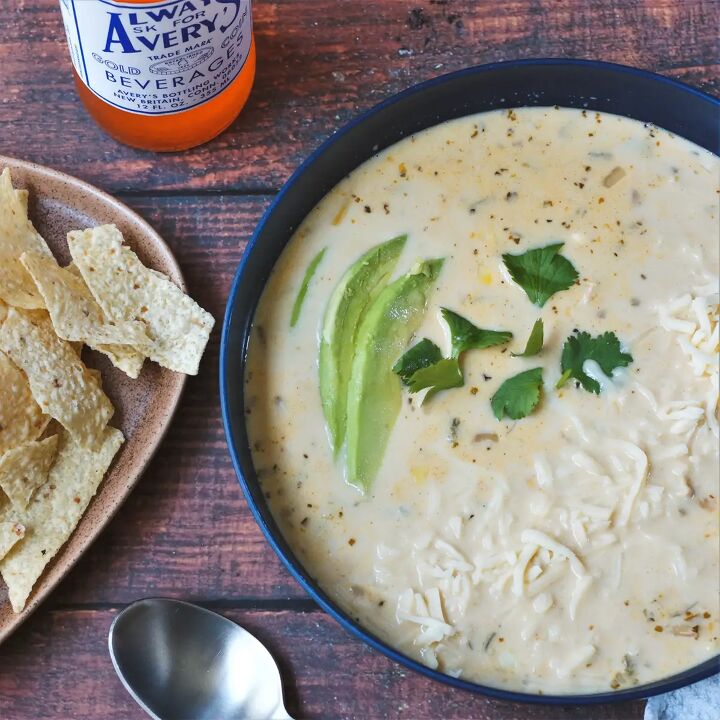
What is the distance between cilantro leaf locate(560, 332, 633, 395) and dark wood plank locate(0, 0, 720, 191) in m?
0.64

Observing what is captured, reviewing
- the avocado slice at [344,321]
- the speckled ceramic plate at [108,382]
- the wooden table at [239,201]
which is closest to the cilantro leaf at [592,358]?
the avocado slice at [344,321]

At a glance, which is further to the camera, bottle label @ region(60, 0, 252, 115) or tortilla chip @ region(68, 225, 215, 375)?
tortilla chip @ region(68, 225, 215, 375)

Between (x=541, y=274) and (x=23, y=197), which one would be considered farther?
(x=23, y=197)

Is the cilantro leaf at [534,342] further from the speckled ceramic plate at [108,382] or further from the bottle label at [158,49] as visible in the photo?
the bottle label at [158,49]

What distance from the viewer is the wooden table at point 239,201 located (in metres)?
1.93

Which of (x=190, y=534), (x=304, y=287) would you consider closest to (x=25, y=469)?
(x=190, y=534)

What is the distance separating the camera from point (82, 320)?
1.88 meters

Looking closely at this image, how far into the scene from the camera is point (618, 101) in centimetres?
198

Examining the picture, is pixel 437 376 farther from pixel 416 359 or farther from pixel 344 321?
pixel 344 321

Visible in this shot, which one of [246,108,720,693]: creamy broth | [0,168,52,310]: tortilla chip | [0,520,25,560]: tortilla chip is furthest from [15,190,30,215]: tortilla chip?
[0,520,25,560]: tortilla chip

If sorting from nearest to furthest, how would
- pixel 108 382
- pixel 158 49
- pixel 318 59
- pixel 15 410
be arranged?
1. pixel 158 49
2. pixel 15 410
3. pixel 108 382
4. pixel 318 59

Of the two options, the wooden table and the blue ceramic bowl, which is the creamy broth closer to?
the blue ceramic bowl

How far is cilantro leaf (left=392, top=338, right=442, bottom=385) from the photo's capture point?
1.84 m

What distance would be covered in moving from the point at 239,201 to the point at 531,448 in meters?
0.76
